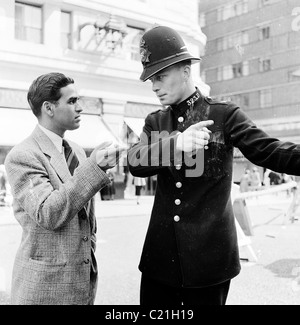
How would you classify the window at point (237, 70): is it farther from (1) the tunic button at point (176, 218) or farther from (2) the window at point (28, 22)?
(1) the tunic button at point (176, 218)

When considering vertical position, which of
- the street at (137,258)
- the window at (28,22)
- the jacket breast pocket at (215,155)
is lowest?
the street at (137,258)

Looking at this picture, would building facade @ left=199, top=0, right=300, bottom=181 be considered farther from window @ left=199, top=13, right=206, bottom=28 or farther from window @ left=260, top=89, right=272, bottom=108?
window @ left=260, top=89, right=272, bottom=108

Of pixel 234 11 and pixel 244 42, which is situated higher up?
pixel 234 11

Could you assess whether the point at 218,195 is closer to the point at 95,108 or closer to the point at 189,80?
the point at 189,80

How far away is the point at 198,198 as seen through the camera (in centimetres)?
125

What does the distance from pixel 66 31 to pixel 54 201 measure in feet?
9.98

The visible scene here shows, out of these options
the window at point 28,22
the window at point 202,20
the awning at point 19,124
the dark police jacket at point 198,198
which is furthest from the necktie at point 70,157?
the awning at point 19,124

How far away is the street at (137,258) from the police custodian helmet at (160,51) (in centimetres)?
188

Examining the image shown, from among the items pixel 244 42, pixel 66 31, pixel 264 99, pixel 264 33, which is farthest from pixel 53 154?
pixel 66 31

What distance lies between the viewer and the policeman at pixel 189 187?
1226 millimetres

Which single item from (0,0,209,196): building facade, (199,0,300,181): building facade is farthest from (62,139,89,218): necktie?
(199,0,300,181): building facade

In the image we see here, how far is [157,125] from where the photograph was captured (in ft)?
4.37

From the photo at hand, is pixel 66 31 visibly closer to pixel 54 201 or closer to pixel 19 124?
pixel 19 124
